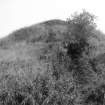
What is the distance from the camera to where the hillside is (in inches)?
238

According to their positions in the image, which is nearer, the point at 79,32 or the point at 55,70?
the point at 55,70

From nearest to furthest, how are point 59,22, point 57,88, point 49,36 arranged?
point 57,88
point 49,36
point 59,22

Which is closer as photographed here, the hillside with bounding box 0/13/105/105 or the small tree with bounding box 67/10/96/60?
the hillside with bounding box 0/13/105/105

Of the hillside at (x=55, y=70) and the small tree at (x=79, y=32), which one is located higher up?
the small tree at (x=79, y=32)

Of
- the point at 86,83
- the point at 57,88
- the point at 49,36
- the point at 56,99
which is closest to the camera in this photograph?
the point at 56,99

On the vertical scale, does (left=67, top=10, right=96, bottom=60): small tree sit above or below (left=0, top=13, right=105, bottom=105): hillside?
above

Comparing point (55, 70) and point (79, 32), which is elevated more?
point (79, 32)

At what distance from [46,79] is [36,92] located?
101cm

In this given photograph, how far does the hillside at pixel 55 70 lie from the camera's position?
238 inches

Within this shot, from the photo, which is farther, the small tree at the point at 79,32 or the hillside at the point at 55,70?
the small tree at the point at 79,32

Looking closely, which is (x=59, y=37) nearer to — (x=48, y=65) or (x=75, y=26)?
(x=75, y=26)

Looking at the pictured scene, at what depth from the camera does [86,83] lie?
8.30 m

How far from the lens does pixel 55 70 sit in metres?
8.53

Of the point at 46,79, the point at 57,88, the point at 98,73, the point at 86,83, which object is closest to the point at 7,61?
the point at 46,79
